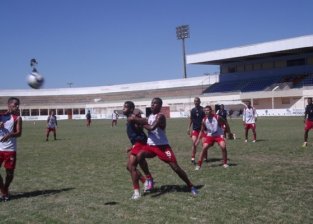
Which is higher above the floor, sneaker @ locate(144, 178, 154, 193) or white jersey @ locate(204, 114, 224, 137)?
white jersey @ locate(204, 114, 224, 137)

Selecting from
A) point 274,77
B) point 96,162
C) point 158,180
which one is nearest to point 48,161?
point 96,162

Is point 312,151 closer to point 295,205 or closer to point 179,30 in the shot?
point 295,205

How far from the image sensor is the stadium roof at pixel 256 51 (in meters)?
63.9

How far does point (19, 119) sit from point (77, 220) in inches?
114

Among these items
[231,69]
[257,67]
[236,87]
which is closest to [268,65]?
[257,67]

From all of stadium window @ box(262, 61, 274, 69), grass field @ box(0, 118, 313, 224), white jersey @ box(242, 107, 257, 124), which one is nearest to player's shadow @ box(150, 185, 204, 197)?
grass field @ box(0, 118, 313, 224)

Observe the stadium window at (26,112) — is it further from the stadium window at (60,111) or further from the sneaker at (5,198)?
the sneaker at (5,198)

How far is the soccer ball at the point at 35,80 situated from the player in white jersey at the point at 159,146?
6389 millimetres

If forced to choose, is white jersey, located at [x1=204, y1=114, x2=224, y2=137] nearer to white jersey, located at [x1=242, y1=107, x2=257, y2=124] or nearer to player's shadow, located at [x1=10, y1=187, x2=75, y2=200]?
player's shadow, located at [x1=10, y1=187, x2=75, y2=200]

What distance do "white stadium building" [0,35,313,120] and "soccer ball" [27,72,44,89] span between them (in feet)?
161

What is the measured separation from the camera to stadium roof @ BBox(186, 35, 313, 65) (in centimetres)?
6388

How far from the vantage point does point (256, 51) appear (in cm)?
6900

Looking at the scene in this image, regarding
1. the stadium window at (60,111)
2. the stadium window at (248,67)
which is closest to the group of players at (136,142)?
the stadium window at (248,67)

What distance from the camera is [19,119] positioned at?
887 centimetres
